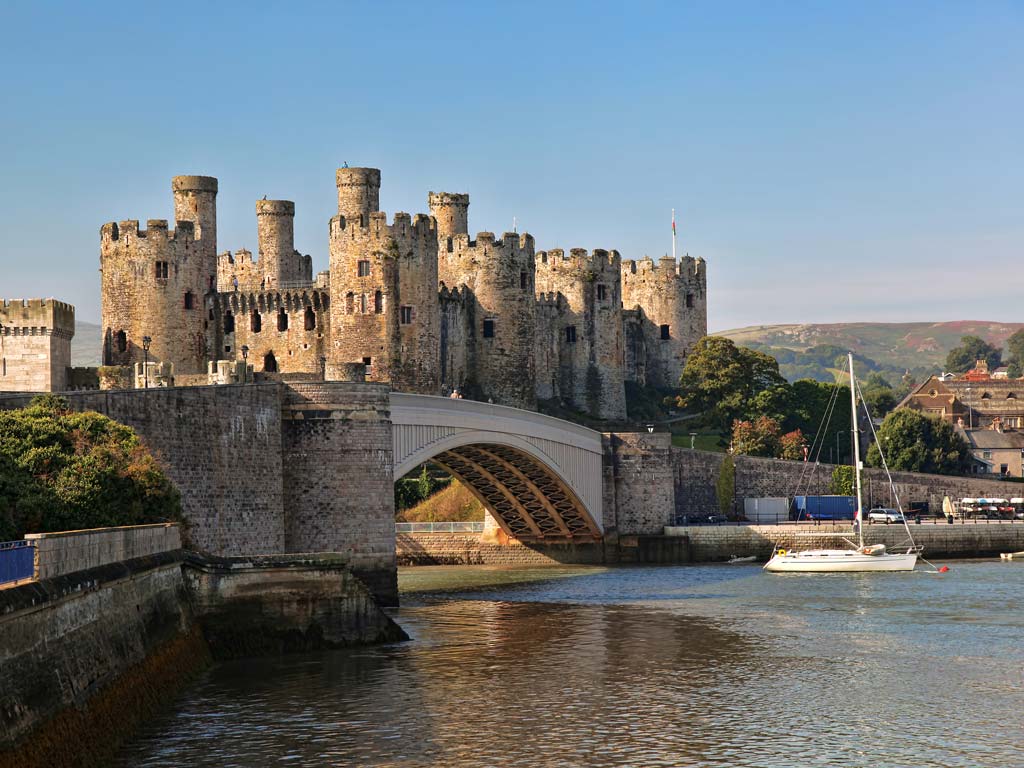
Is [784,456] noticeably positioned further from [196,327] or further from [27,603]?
[27,603]

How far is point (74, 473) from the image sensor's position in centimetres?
3028

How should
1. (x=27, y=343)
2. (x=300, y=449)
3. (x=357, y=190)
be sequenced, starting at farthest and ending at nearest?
(x=357, y=190)
(x=27, y=343)
(x=300, y=449)

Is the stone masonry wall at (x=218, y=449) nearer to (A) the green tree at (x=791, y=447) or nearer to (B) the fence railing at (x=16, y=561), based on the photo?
(B) the fence railing at (x=16, y=561)

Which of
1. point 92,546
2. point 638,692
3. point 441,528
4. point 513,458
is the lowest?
point 638,692

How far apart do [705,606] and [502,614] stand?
596cm

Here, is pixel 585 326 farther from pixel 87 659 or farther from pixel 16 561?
pixel 16 561

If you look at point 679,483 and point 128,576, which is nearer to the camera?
point 128,576

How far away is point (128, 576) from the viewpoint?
975 inches

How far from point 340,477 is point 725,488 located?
3623 cm

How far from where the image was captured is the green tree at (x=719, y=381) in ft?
308

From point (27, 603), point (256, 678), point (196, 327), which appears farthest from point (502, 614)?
point (196, 327)

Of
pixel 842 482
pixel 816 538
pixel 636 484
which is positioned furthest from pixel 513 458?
pixel 842 482

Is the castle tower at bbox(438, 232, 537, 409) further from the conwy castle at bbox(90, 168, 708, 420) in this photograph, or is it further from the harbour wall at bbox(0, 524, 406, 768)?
the harbour wall at bbox(0, 524, 406, 768)

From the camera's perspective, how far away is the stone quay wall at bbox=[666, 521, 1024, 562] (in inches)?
2643
